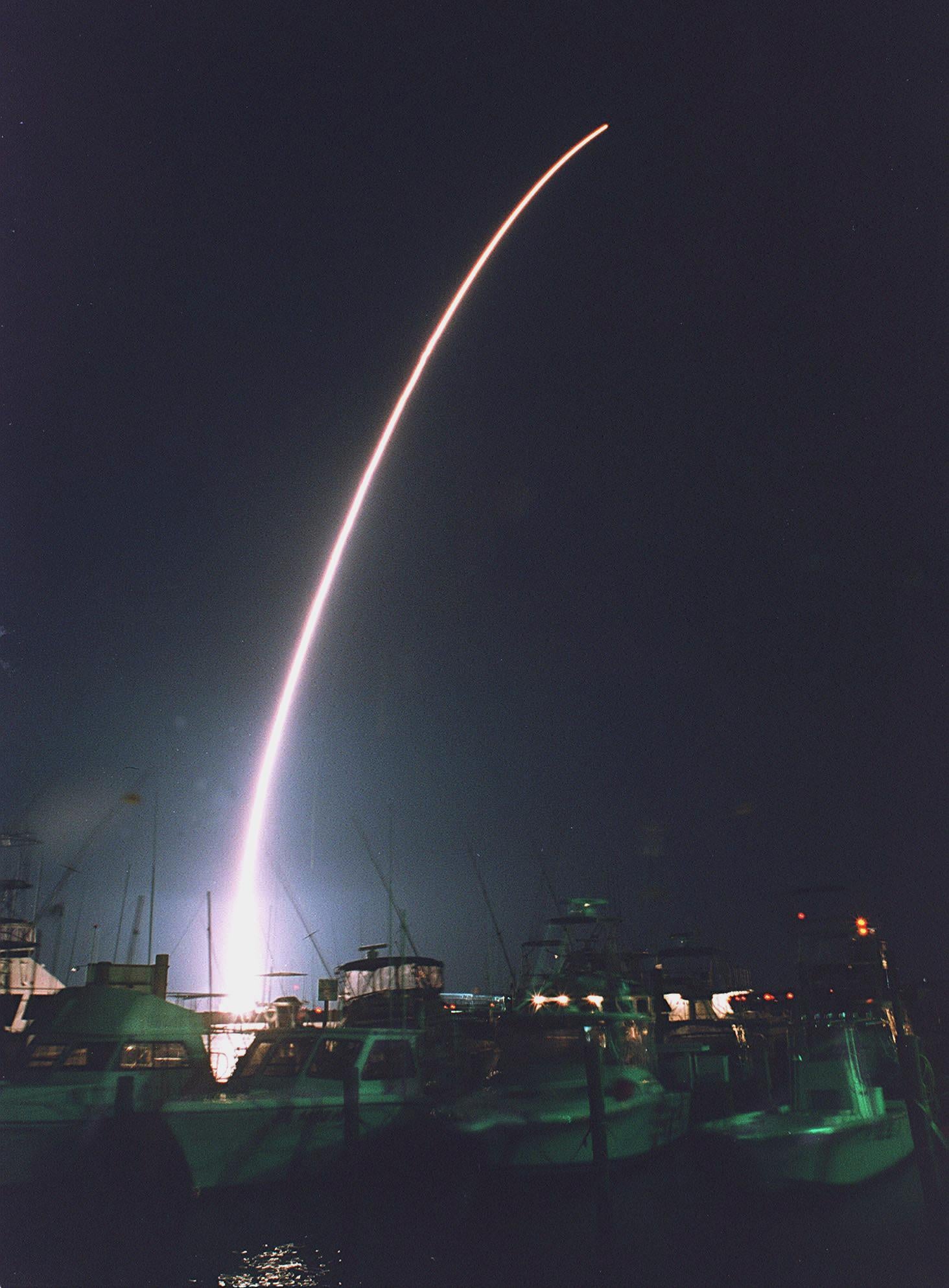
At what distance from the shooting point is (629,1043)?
19.9m

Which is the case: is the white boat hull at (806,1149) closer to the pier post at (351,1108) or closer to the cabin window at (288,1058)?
the pier post at (351,1108)

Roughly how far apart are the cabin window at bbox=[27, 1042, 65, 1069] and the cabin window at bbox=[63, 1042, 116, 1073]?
0.22m

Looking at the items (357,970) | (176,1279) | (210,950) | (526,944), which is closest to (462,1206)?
(176,1279)

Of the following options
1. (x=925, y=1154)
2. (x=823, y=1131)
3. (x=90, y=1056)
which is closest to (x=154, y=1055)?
(x=90, y=1056)

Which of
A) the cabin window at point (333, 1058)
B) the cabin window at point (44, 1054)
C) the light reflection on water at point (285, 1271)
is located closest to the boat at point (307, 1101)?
the cabin window at point (333, 1058)

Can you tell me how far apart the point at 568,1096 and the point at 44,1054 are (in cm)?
1043

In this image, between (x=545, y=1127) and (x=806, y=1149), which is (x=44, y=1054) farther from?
(x=806, y=1149)

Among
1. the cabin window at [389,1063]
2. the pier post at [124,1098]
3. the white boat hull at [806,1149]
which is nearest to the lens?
the white boat hull at [806,1149]

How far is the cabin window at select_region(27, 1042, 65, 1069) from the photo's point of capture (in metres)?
17.9

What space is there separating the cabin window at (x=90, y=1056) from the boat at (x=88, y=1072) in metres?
0.01

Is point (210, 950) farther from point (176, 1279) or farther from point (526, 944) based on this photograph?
point (176, 1279)

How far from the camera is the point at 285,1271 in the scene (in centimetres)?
1373

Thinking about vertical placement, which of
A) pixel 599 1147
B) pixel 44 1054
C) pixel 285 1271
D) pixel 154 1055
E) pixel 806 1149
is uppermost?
pixel 44 1054

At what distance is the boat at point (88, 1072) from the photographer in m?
16.1
